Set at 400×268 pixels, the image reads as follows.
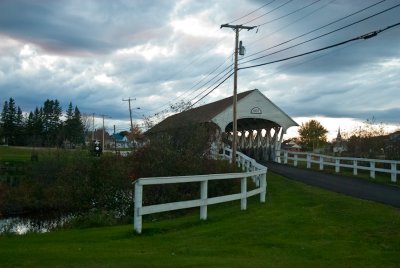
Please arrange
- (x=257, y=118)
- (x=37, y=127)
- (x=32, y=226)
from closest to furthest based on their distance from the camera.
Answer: (x=32, y=226), (x=257, y=118), (x=37, y=127)

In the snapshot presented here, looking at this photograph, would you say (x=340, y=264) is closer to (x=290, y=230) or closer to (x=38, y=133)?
(x=290, y=230)

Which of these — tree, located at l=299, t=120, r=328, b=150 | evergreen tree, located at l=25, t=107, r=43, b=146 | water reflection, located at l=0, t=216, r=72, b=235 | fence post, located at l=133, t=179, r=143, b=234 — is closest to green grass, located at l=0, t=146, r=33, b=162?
evergreen tree, located at l=25, t=107, r=43, b=146

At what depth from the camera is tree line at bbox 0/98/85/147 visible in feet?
382

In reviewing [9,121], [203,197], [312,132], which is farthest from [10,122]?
[203,197]

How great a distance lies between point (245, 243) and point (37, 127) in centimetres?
→ 11509

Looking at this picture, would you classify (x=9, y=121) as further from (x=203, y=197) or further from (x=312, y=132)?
(x=203, y=197)

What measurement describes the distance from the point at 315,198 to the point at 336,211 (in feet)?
8.93

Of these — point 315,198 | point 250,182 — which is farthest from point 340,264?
point 250,182

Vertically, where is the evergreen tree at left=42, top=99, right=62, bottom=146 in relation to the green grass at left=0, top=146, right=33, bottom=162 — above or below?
above

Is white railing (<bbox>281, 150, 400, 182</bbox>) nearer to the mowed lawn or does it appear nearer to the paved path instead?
the paved path

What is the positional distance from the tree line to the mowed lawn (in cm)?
10513

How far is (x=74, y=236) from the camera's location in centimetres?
1025

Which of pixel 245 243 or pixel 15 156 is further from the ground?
pixel 15 156

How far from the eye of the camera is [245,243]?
28.5 feet
